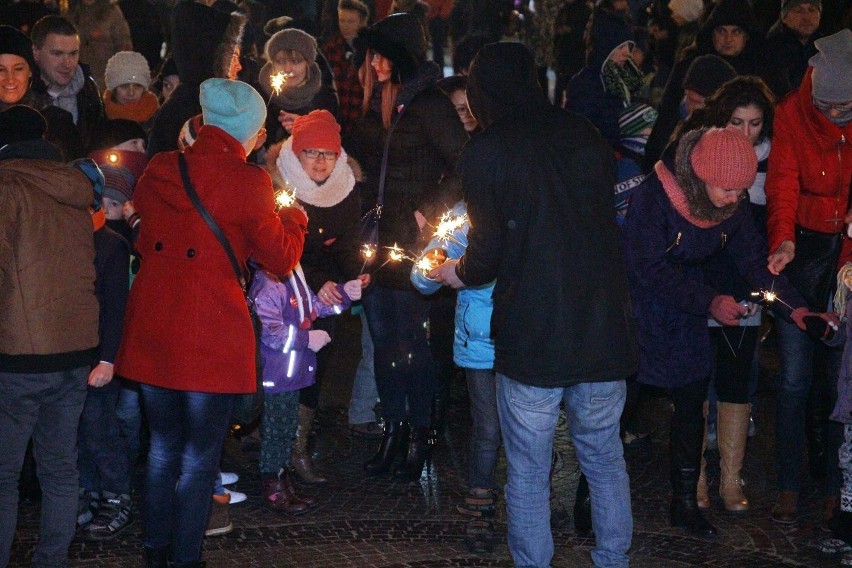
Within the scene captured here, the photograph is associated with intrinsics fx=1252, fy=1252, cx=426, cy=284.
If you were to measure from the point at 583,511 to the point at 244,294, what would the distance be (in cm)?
213

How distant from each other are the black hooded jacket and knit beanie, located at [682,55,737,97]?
8.23 ft

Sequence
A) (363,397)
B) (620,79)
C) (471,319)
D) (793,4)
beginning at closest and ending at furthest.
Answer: (471,319) < (363,397) < (620,79) < (793,4)

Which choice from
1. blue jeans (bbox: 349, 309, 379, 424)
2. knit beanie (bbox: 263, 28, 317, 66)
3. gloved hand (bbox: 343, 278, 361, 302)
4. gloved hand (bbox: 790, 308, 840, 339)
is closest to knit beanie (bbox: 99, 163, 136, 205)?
gloved hand (bbox: 343, 278, 361, 302)

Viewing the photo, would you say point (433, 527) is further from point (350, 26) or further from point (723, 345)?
point (350, 26)

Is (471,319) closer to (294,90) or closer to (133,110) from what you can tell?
(294,90)

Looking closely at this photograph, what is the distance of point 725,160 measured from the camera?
5.90 m

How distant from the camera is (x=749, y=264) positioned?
634 cm

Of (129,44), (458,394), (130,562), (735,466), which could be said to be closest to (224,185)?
(130,562)

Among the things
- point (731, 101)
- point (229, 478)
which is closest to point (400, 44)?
point (731, 101)

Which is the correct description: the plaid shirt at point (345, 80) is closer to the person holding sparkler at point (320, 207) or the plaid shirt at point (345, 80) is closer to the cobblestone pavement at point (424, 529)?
the person holding sparkler at point (320, 207)

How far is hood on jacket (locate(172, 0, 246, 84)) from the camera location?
737 cm

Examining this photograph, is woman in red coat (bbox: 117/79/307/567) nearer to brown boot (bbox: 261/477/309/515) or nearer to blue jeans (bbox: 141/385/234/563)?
blue jeans (bbox: 141/385/234/563)

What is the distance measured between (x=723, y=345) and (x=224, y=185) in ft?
9.32

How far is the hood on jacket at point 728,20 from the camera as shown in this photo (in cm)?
913
